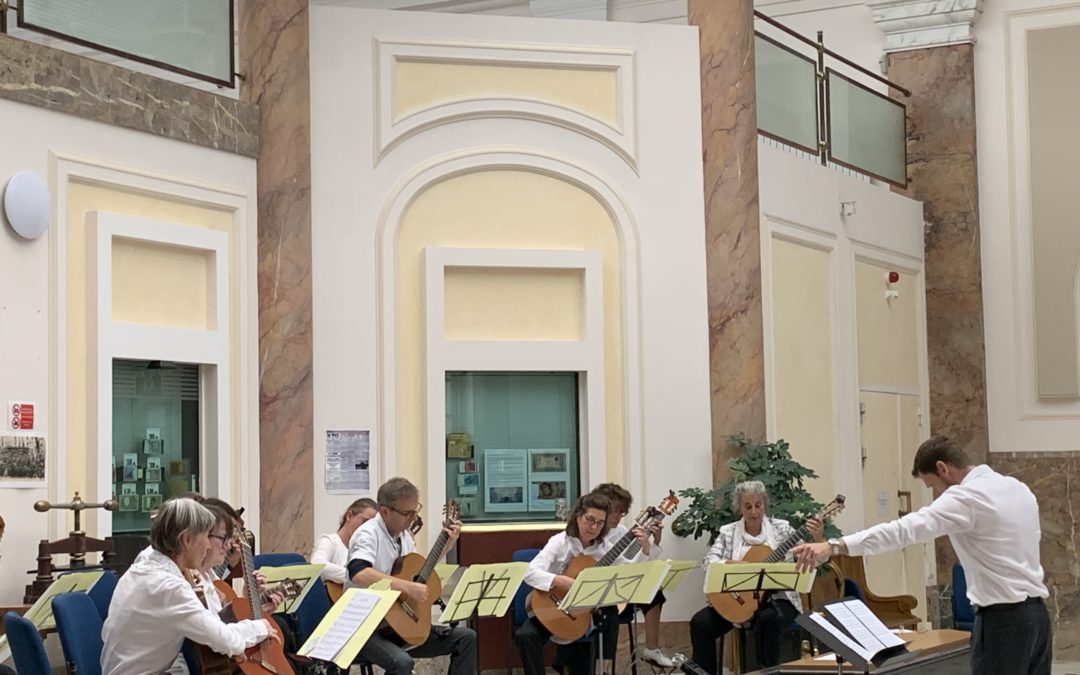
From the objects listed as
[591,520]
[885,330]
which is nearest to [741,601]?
→ [591,520]

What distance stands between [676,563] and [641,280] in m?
2.65

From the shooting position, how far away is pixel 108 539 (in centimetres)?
848

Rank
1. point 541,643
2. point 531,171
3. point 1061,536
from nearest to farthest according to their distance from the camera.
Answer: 1. point 541,643
2. point 531,171
3. point 1061,536

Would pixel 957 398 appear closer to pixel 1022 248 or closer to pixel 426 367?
pixel 1022 248

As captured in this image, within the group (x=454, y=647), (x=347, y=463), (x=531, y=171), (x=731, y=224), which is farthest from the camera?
(x=731, y=224)

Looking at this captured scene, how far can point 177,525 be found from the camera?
5.77 meters

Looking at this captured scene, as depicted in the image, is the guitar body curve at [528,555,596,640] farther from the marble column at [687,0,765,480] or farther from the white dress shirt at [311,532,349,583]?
the marble column at [687,0,765,480]

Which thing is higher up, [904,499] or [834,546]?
[834,546]

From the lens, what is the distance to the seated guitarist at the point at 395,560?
8.16 m

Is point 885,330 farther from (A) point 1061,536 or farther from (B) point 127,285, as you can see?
(B) point 127,285

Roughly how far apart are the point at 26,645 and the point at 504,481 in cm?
522

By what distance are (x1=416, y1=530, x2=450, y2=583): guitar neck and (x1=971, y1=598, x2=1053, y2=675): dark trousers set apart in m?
2.95

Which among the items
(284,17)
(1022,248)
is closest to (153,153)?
(284,17)

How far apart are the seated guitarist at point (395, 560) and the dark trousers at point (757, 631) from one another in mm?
1869
